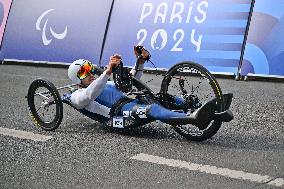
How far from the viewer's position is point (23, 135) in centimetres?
604

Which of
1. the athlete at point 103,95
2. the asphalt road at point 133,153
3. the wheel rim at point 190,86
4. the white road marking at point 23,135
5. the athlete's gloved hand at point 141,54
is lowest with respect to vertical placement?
the white road marking at point 23,135

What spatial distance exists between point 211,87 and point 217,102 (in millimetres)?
209

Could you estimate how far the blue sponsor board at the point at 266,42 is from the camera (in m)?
9.06

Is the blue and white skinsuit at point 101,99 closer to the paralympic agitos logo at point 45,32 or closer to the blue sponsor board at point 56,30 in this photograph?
the blue sponsor board at point 56,30

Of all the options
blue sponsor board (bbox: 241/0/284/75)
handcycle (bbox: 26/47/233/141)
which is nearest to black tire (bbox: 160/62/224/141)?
handcycle (bbox: 26/47/233/141)

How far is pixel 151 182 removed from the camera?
4.40 m

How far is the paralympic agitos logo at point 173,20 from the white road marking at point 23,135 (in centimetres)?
445

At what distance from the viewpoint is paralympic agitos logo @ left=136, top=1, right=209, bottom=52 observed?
9914 mm

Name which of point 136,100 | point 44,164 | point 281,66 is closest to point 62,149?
point 44,164

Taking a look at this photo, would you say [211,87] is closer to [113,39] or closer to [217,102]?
[217,102]

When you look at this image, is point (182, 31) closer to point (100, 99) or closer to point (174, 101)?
point (100, 99)

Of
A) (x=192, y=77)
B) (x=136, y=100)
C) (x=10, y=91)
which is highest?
(x=192, y=77)

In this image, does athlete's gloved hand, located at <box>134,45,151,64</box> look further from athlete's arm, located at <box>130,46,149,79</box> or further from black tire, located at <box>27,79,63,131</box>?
black tire, located at <box>27,79,63,131</box>

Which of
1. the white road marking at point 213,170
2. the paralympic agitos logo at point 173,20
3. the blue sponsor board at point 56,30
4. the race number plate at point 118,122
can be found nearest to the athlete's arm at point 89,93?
the race number plate at point 118,122
